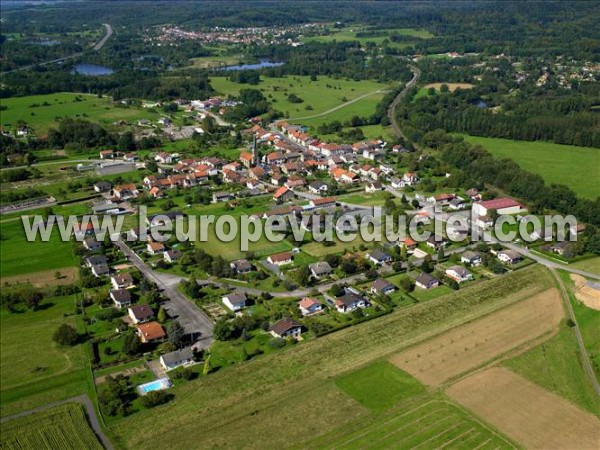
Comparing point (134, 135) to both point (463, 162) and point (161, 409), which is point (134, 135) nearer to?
point (463, 162)

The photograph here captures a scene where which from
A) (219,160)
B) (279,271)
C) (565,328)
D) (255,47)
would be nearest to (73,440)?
(279,271)

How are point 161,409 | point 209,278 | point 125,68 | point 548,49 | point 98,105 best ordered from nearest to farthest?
1. point 161,409
2. point 209,278
3. point 98,105
4. point 125,68
5. point 548,49

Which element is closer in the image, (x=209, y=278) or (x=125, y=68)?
(x=209, y=278)

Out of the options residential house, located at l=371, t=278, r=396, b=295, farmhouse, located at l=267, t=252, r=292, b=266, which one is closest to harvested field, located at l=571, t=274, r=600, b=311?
residential house, located at l=371, t=278, r=396, b=295

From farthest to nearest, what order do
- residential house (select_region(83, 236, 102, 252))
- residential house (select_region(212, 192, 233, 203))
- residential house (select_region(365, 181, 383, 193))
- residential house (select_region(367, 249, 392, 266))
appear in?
residential house (select_region(365, 181, 383, 193)) < residential house (select_region(212, 192, 233, 203)) < residential house (select_region(83, 236, 102, 252)) < residential house (select_region(367, 249, 392, 266))

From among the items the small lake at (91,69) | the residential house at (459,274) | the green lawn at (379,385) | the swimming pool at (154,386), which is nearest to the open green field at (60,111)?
the small lake at (91,69)

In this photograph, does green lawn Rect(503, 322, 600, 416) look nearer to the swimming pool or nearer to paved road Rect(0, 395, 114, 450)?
the swimming pool

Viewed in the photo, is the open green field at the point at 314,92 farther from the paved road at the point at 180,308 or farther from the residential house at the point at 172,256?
the paved road at the point at 180,308
